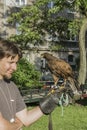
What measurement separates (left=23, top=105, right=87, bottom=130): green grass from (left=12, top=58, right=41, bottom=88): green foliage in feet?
9.52

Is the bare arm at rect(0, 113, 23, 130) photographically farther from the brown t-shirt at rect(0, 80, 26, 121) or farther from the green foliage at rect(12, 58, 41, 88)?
the green foliage at rect(12, 58, 41, 88)

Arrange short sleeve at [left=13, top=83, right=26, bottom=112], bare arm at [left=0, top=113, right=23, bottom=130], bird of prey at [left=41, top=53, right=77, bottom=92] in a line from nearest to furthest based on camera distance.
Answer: bare arm at [left=0, top=113, right=23, bottom=130] → short sleeve at [left=13, top=83, right=26, bottom=112] → bird of prey at [left=41, top=53, right=77, bottom=92]

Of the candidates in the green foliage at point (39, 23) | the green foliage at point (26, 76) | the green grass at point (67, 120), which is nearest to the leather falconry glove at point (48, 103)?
the green grass at point (67, 120)

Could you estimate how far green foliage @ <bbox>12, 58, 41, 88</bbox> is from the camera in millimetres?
18812

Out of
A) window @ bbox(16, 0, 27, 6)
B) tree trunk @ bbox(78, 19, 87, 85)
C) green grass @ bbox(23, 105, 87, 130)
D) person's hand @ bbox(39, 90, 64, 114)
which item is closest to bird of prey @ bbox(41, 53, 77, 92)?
green grass @ bbox(23, 105, 87, 130)

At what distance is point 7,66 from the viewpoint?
12.5 feet

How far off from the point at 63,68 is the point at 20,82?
145 inches

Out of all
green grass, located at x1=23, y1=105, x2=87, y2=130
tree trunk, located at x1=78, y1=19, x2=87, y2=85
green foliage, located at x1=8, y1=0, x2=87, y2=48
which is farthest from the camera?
green foliage, located at x1=8, y1=0, x2=87, y2=48

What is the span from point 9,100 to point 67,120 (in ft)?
30.8

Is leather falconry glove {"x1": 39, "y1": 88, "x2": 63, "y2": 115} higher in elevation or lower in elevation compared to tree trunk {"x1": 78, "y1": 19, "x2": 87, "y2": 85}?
higher

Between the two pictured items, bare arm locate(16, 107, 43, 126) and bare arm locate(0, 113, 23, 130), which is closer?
bare arm locate(0, 113, 23, 130)

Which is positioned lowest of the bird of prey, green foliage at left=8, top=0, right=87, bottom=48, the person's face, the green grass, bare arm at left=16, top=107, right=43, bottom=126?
the green grass

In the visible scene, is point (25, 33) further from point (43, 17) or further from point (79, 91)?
point (79, 91)

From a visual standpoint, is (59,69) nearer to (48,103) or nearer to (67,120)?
(67,120)
